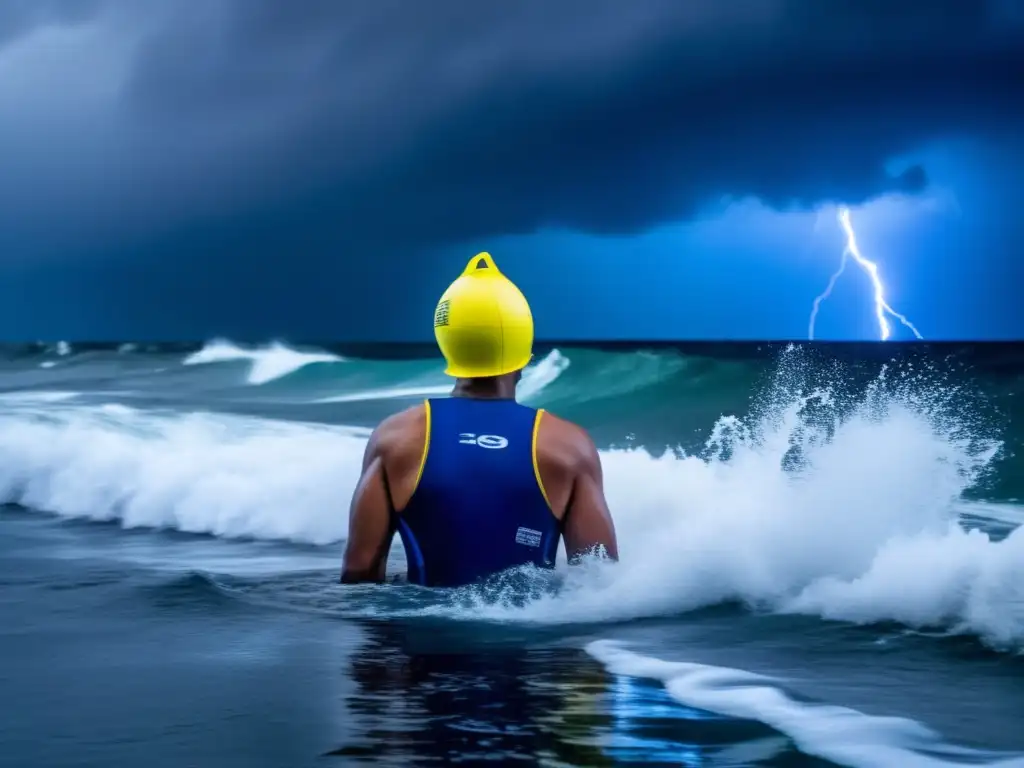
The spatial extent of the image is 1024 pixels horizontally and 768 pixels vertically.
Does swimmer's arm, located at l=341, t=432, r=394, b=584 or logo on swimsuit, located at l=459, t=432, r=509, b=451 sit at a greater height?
logo on swimsuit, located at l=459, t=432, r=509, b=451

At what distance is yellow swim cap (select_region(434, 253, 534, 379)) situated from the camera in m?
4.98

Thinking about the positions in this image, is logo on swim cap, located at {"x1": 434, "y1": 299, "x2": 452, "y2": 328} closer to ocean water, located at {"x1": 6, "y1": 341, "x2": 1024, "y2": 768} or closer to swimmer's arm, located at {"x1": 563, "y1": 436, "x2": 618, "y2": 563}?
swimmer's arm, located at {"x1": 563, "y1": 436, "x2": 618, "y2": 563}

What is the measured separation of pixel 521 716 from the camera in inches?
154

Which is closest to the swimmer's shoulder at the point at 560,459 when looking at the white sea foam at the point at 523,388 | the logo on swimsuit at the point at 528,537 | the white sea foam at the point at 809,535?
the logo on swimsuit at the point at 528,537

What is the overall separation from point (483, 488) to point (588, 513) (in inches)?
16.0

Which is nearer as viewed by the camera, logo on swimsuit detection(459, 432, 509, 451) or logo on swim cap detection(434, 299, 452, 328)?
logo on swimsuit detection(459, 432, 509, 451)

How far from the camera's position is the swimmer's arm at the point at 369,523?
16.3ft

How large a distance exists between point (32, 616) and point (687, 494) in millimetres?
4109

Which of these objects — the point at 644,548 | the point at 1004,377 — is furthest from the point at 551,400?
the point at 644,548

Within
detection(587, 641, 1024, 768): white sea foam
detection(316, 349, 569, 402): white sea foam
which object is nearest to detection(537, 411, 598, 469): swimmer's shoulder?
detection(587, 641, 1024, 768): white sea foam

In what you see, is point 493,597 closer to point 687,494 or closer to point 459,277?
point 459,277

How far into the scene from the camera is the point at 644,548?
20.1ft

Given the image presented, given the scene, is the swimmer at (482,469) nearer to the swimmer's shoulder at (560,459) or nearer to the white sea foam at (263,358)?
the swimmer's shoulder at (560,459)

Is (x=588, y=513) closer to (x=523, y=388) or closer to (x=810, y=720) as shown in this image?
(x=810, y=720)
